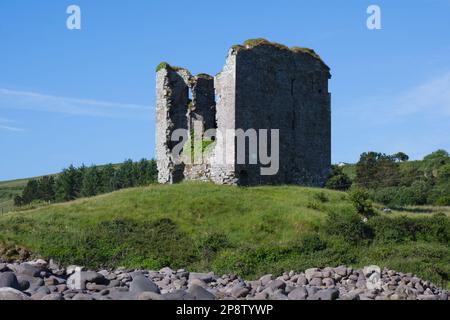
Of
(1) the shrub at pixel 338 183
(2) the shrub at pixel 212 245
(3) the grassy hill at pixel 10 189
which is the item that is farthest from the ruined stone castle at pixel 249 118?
(3) the grassy hill at pixel 10 189

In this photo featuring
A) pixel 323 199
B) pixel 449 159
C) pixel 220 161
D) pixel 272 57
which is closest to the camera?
pixel 323 199

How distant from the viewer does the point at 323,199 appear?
1251 inches

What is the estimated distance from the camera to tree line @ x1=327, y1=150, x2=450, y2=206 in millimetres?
44406

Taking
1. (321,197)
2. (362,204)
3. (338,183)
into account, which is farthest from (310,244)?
(338,183)

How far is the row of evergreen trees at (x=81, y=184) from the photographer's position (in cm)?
6103

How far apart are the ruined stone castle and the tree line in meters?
4.19

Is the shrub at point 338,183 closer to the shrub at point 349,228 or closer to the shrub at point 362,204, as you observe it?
the shrub at point 362,204

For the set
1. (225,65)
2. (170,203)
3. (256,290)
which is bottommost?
(256,290)

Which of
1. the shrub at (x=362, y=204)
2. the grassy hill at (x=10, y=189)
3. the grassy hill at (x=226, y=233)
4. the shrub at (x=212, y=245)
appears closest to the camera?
the grassy hill at (x=226, y=233)

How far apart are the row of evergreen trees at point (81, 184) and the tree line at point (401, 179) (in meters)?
19.4

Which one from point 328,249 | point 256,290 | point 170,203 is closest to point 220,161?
point 170,203

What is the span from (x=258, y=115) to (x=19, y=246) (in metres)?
16.2

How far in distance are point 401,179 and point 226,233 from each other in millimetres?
34613
